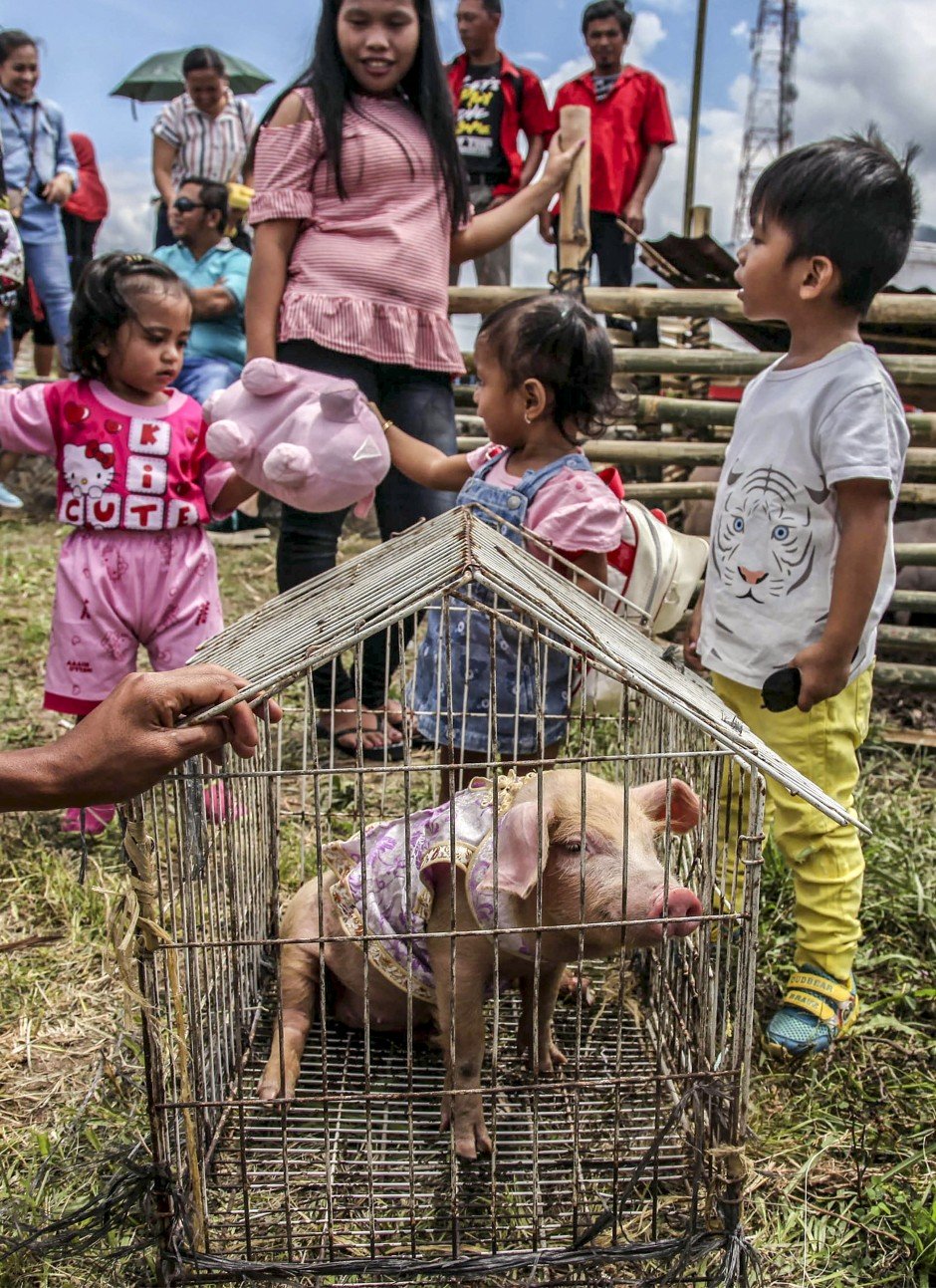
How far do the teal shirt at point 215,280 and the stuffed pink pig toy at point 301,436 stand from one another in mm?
3472

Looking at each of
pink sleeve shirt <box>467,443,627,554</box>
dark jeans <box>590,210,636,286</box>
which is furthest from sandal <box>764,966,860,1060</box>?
dark jeans <box>590,210,636,286</box>

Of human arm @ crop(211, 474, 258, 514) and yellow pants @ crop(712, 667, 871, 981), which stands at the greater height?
human arm @ crop(211, 474, 258, 514)

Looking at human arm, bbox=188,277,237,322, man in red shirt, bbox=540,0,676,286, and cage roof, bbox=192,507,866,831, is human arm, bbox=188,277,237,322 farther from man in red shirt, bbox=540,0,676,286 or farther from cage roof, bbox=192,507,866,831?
cage roof, bbox=192,507,866,831

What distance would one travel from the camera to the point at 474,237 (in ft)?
11.7

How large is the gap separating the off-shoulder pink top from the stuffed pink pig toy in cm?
89

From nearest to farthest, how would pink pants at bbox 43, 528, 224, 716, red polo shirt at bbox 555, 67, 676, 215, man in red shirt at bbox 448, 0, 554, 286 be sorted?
pink pants at bbox 43, 528, 224, 716, man in red shirt at bbox 448, 0, 554, 286, red polo shirt at bbox 555, 67, 676, 215

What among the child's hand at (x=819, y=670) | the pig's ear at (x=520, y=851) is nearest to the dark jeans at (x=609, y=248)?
the child's hand at (x=819, y=670)

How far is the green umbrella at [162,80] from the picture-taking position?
9945mm

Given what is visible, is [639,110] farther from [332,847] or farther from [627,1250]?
[627,1250]

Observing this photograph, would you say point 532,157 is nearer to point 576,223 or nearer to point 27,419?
point 576,223

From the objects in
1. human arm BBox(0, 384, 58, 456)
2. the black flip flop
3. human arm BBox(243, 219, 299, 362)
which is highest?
human arm BBox(243, 219, 299, 362)

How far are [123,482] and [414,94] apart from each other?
145cm

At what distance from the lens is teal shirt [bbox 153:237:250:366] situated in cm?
565

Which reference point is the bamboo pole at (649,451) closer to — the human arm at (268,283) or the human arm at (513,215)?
the human arm at (513,215)
